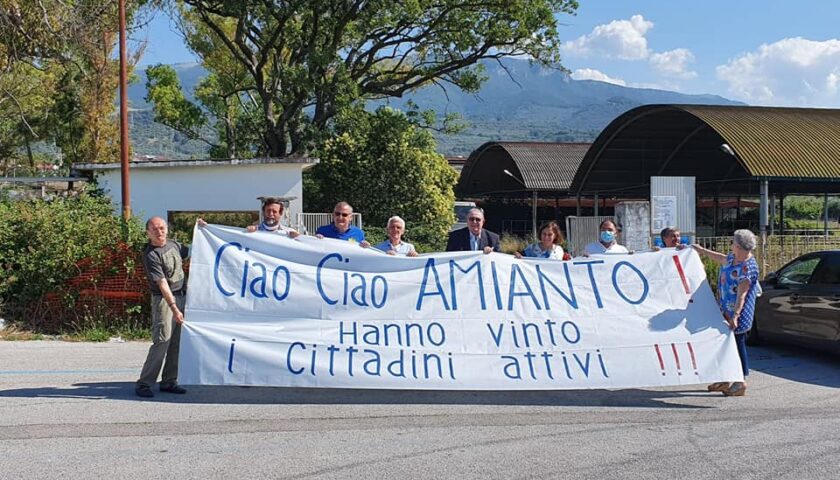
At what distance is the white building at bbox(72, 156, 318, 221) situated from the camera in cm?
2262

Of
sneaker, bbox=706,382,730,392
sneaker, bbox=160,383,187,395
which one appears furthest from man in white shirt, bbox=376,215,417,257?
sneaker, bbox=706,382,730,392

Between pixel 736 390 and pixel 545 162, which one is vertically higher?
pixel 545 162

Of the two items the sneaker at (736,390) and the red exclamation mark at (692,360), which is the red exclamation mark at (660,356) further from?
the sneaker at (736,390)

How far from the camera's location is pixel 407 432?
6.66 m

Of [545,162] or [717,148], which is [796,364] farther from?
[545,162]

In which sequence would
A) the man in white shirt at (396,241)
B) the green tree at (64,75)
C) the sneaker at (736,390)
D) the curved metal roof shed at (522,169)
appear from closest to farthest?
the sneaker at (736,390), the man in white shirt at (396,241), the green tree at (64,75), the curved metal roof shed at (522,169)

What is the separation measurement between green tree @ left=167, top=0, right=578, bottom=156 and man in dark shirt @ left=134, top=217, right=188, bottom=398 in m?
20.1

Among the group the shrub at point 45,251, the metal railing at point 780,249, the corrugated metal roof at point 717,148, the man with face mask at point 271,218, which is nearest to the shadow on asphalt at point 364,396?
the man with face mask at point 271,218

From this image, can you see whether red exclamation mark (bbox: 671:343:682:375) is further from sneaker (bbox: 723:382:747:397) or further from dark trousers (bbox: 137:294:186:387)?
dark trousers (bbox: 137:294:186:387)

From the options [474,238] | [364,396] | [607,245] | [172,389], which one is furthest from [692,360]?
[172,389]

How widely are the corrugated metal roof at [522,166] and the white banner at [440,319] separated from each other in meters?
30.3

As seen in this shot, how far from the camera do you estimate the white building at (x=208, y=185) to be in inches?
891

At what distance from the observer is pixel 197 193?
22719mm

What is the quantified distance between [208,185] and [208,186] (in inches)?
1.1
